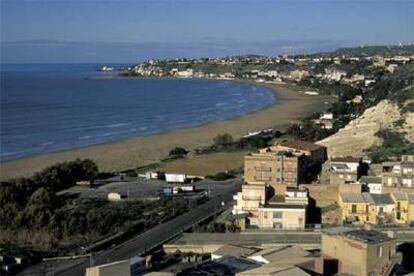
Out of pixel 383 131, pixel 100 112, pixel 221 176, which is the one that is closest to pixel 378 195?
pixel 221 176

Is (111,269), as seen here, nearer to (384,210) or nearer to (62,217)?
(62,217)

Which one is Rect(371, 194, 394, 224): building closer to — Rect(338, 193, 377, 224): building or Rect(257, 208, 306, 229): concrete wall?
Rect(338, 193, 377, 224): building

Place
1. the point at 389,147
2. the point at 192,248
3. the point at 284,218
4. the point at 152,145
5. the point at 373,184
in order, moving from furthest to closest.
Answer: the point at 152,145 → the point at 389,147 → the point at 373,184 → the point at 284,218 → the point at 192,248

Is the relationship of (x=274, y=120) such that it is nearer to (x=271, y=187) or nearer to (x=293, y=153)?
(x=293, y=153)

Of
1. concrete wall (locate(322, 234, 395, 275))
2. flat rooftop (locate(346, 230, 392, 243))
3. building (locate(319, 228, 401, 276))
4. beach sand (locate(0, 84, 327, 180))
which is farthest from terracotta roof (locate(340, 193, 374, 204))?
beach sand (locate(0, 84, 327, 180))

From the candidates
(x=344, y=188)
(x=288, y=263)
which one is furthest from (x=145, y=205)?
(x=288, y=263)
